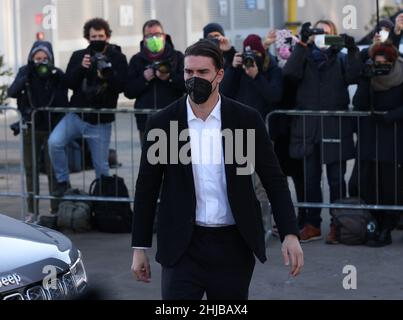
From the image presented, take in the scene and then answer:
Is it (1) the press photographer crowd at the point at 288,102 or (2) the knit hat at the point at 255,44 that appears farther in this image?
(2) the knit hat at the point at 255,44

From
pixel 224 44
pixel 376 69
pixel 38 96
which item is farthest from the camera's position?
pixel 38 96

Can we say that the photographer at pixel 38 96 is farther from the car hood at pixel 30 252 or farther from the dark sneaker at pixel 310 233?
the car hood at pixel 30 252

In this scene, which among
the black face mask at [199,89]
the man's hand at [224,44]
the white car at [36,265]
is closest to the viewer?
the black face mask at [199,89]

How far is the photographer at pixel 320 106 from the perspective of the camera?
902 centimetres

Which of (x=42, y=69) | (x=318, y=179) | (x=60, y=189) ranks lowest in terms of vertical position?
(x=60, y=189)

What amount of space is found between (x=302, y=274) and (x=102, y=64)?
2.87m

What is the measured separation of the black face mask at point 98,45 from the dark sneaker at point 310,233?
2.63m

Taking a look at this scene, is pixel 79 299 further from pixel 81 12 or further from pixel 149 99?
pixel 81 12

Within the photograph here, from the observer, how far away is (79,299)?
5.37m

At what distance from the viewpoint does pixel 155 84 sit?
9.60 m

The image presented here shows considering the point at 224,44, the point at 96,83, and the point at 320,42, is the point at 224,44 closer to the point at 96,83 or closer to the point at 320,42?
the point at 320,42

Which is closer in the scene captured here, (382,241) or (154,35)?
(382,241)

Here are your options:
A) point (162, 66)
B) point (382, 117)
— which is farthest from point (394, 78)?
point (162, 66)

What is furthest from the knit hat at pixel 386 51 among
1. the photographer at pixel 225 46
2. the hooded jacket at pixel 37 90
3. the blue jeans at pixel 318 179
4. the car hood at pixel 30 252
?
the car hood at pixel 30 252
